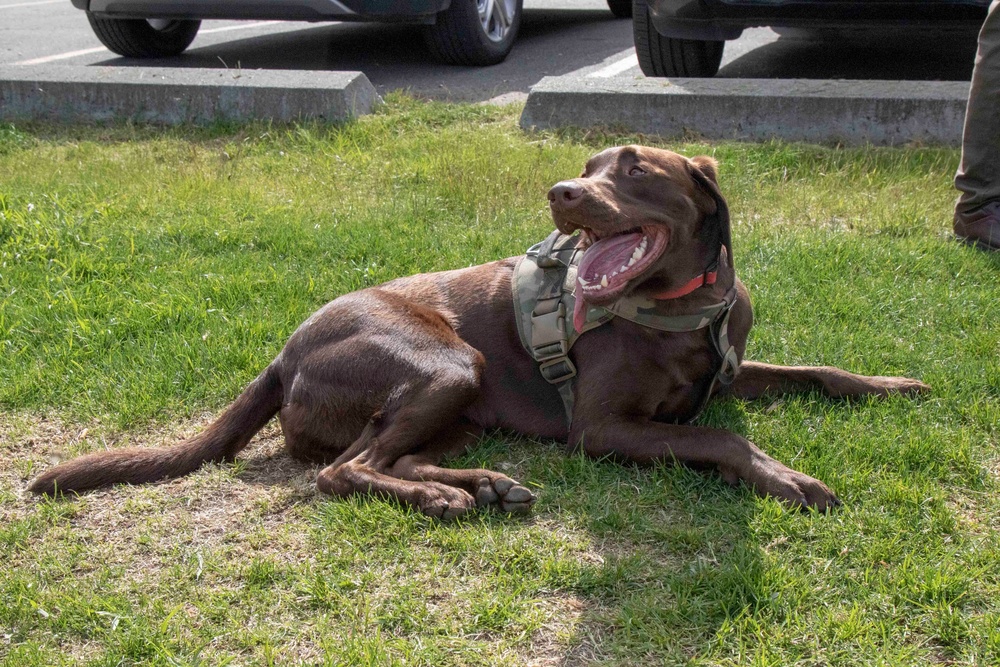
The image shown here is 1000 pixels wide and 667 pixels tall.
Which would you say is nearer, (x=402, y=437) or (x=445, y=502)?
(x=445, y=502)

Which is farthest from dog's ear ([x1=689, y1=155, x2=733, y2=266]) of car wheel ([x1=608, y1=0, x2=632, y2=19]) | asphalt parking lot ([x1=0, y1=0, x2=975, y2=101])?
car wheel ([x1=608, y1=0, x2=632, y2=19])

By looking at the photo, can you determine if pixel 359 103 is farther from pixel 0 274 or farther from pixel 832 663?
pixel 832 663

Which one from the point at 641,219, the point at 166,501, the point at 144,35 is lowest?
the point at 166,501

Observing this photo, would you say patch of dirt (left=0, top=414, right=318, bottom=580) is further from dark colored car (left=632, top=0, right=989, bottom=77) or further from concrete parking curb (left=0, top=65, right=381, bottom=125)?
dark colored car (left=632, top=0, right=989, bottom=77)

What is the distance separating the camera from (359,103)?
20.9ft

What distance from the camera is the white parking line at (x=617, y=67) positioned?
7.58 m

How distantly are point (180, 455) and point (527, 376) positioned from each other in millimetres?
1089

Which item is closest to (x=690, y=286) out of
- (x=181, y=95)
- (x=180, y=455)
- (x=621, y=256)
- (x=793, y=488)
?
(x=621, y=256)

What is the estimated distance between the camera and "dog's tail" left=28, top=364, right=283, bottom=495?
293 cm

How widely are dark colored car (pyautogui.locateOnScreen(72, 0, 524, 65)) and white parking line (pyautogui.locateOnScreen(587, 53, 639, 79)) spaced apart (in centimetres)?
81

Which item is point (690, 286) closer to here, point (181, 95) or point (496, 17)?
point (181, 95)

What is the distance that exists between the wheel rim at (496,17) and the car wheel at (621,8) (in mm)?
3077

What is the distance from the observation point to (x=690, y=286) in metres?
3.06

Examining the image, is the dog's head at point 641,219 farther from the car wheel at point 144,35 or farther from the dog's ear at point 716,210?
the car wheel at point 144,35
